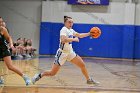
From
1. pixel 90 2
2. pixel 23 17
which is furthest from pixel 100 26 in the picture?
pixel 23 17

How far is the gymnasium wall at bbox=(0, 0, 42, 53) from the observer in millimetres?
23844

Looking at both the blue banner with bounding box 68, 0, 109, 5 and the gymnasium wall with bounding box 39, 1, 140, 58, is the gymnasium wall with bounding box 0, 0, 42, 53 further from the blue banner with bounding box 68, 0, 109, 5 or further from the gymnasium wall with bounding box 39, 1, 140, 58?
the blue banner with bounding box 68, 0, 109, 5

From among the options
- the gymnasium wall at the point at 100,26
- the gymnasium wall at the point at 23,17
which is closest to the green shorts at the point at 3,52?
the gymnasium wall at the point at 100,26

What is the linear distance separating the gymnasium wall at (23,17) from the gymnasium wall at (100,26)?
24.5 inches

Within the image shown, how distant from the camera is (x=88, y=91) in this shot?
30.8 feet

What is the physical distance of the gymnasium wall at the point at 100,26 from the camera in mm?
22969

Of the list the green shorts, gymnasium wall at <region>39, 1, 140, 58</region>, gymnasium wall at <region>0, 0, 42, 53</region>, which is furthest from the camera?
gymnasium wall at <region>0, 0, 42, 53</region>

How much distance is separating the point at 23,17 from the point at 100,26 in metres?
4.89

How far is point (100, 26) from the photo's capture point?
23.1 m

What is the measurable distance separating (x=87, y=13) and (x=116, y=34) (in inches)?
86.3

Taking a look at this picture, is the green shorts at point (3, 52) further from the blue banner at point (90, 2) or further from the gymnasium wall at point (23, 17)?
the gymnasium wall at point (23, 17)

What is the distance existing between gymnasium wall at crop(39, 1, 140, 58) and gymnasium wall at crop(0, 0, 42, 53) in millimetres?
622

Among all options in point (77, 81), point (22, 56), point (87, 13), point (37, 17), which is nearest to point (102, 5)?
point (87, 13)

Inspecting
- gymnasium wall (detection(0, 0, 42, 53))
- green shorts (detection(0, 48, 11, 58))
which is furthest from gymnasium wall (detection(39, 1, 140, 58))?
green shorts (detection(0, 48, 11, 58))
